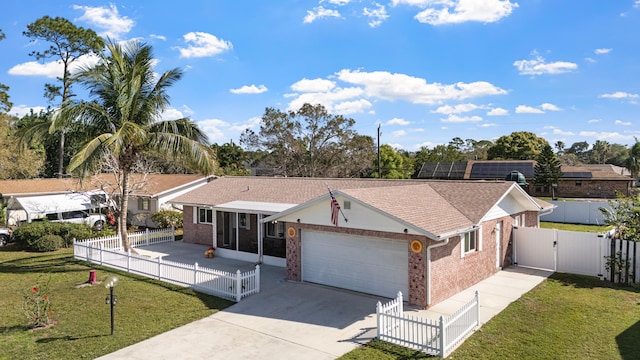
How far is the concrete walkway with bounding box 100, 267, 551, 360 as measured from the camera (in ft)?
32.7

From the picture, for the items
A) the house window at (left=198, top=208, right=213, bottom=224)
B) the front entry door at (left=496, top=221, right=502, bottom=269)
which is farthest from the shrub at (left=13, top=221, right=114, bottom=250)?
the front entry door at (left=496, top=221, right=502, bottom=269)

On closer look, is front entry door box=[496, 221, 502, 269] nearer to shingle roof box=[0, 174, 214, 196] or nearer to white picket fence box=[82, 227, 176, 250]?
white picket fence box=[82, 227, 176, 250]

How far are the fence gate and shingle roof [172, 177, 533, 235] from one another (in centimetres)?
269

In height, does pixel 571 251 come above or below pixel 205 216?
below

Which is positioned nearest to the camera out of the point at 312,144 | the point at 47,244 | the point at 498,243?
the point at 498,243

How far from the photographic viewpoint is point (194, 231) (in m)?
24.8

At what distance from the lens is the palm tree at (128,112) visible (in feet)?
62.6

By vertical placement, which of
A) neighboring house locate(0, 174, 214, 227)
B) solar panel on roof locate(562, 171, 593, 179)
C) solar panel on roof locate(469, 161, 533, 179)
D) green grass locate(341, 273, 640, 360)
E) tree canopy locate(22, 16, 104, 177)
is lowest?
green grass locate(341, 273, 640, 360)

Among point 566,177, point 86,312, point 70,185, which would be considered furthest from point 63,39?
point 566,177

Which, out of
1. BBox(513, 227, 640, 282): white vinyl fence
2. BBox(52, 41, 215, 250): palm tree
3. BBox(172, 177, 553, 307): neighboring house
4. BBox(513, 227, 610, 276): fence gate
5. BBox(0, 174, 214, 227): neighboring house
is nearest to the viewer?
A: BBox(172, 177, 553, 307): neighboring house

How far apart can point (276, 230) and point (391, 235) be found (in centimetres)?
780

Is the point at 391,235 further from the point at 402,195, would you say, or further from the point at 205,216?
the point at 205,216

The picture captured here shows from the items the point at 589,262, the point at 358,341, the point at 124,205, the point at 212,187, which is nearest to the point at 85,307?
the point at 124,205

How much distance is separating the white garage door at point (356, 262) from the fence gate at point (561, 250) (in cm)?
791
